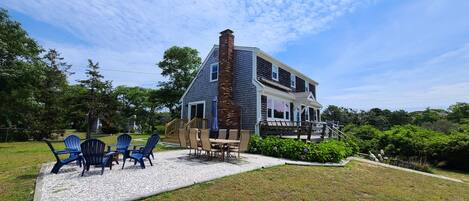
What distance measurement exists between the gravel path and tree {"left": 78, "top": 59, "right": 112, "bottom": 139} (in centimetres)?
1024

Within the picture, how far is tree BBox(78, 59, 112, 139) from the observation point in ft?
58.0

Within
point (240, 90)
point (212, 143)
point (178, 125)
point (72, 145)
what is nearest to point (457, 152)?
point (240, 90)

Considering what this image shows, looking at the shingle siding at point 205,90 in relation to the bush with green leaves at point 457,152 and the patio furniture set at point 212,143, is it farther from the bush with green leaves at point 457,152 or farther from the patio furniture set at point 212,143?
the bush with green leaves at point 457,152

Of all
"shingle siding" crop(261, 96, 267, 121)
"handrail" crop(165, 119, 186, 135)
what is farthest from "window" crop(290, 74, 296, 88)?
"handrail" crop(165, 119, 186, 135)

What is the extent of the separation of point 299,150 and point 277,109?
24.0 ft

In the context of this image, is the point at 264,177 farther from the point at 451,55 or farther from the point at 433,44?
the point at 451,55

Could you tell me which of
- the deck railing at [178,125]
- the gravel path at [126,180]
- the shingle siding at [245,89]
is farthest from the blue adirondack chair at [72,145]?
the shingle siding at [245,89]

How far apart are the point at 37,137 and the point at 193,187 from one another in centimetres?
2641

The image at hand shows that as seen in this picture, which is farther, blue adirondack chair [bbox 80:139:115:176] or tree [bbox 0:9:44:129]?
tree [bbox 0:9:44:129]

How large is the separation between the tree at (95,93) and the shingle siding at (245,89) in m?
9.74

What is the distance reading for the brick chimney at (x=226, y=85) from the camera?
15711mm

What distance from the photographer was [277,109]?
18.0 metres

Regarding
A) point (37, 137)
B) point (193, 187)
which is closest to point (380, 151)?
point (193, 187)

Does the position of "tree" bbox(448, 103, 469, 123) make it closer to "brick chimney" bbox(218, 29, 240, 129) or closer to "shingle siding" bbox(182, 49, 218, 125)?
"brick chimney" bbox(218, 29, 240, 129)
